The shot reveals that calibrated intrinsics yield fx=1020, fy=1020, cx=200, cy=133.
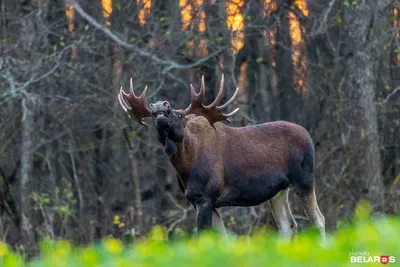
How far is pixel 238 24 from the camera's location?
18.6m

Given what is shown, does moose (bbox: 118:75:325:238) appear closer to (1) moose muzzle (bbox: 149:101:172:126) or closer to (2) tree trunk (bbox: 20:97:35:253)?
(1) moose muzzle (bbox: 149:101:172:126)

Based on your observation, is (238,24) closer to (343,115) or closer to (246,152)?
(343,115)

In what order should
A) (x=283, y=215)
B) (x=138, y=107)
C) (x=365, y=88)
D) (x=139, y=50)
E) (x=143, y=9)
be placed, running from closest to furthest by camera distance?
(x=138, y=107) → (x=283, y=215) → (x=365, y=88) → (x=139, y=50) → (x=143, y=9)

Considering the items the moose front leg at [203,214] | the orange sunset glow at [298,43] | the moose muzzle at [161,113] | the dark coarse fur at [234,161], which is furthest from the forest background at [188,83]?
the moose muzzle at [161,113]

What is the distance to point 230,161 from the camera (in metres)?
10.6

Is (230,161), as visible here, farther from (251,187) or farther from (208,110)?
(208,110)

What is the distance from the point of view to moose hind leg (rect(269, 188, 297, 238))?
10.8m

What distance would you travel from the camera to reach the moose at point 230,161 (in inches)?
408

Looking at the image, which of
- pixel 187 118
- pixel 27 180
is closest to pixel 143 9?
pixel 27 180

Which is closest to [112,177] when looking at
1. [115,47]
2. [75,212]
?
[75,212]

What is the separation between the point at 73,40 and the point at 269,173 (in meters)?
8.96

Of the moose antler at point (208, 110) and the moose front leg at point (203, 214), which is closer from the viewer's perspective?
the moose front leg at point (203, 214)

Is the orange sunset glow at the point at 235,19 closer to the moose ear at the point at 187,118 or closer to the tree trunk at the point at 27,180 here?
the tree trunk at the point at 27,180

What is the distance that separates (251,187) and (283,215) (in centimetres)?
60
